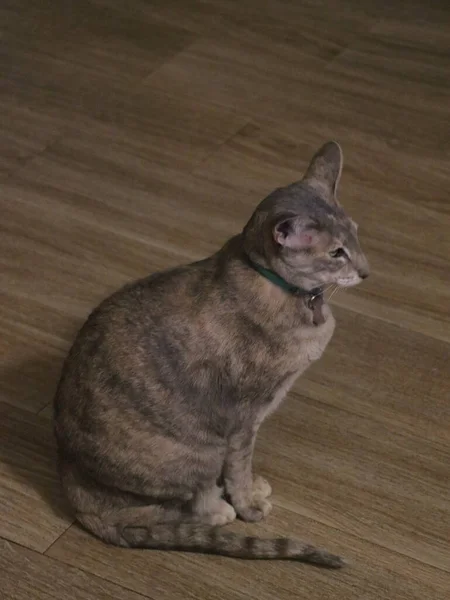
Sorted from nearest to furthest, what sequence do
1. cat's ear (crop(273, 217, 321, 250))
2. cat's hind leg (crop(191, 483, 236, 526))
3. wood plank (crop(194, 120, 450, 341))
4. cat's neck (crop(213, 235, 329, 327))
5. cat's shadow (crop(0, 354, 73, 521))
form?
1. cat's ear (crop(273, 217, 321, 250))
2. cat's neck (crop(213, 235, 329, 327))
3. cat's hind leg (crop(191, 483, 236, 526))
4. cat's shadow (crop(0, 354, 73, 521))
5. wood plank (crop(194, 120, 450, 341))

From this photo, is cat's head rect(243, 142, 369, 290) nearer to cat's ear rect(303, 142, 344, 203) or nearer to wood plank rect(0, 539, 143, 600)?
cat's ear rect(303, 142, 344, 203)

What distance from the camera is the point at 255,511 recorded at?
1695mm

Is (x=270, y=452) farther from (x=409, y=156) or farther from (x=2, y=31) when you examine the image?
(x=2, y=31)

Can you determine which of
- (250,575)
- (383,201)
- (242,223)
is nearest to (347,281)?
(250,575)

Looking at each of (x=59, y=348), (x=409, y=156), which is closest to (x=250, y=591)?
(x=59, y=348)

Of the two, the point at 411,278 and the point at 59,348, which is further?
the point at 411,278

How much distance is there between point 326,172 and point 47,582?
787 mm

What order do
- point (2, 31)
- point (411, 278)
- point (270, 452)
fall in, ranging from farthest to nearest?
point (2, 31)
point (411, 278)
point (270, 452)

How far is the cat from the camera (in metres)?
1.53

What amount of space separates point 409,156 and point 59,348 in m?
1.13

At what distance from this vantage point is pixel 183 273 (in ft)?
5.21

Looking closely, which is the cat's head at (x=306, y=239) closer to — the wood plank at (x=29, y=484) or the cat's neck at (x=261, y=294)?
the cat's neck at (x=261, y=294)

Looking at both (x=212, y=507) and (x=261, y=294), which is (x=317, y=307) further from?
(x=212, y=507)

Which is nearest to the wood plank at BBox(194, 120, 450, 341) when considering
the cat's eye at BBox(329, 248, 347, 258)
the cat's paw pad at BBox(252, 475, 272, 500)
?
the cat's paw pad at BBox(252, 475, 272, 500)
